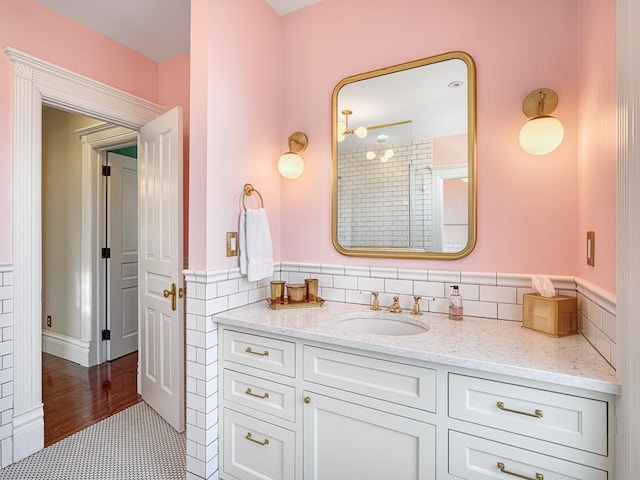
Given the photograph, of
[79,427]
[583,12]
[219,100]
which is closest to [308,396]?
[219,100]

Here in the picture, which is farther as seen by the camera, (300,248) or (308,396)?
(300,248)

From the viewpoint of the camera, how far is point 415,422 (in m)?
1.19

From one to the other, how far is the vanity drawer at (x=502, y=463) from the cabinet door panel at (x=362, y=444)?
9cm

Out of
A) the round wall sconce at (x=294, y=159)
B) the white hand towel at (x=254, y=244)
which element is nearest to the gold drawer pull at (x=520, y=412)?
the white hand towel at (x=254, y=244)

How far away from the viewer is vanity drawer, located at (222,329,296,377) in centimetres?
146

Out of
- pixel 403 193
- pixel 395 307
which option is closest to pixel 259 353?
pixel 395 307

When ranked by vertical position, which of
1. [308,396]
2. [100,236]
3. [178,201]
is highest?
[178,201]

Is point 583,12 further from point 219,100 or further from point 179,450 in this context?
point 179,450

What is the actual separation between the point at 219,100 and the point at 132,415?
88.8 inches

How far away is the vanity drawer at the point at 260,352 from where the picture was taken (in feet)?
4.80

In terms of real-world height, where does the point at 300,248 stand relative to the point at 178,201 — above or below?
below

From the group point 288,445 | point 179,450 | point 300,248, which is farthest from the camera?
point 300,248

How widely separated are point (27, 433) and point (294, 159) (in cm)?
228

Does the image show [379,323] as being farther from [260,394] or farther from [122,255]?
[122,255]
